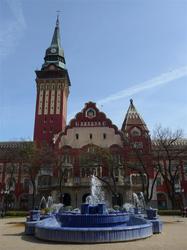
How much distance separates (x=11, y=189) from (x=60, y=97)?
20827mm

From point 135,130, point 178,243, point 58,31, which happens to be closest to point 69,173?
point 135,130

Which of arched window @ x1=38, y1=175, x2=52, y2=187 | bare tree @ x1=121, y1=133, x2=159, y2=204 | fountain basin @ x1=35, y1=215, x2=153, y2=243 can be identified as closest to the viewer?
fountain basin @ x1=35, y1=215, x2=153, y2=243

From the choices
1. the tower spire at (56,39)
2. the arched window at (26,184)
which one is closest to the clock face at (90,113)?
the arched window at (26,184)

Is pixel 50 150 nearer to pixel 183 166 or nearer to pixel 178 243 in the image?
pixel 183 166

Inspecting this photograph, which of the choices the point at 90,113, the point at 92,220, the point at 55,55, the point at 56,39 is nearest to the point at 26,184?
the point at 90,113

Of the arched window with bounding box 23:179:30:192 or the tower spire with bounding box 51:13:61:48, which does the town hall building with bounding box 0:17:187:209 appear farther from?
the tower spire with bounding box 51:13:61:48

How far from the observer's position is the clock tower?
168 feet

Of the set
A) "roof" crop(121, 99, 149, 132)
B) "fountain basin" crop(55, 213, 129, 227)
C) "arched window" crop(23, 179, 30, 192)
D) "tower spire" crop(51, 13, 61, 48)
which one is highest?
"tower spire" crop(51, 13, 61, 48)

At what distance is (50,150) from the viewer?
42531mm

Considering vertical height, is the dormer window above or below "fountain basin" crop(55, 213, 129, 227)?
above

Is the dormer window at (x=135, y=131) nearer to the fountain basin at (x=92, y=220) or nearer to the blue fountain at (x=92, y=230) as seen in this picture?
the blue fountain at (x=92, y=230)

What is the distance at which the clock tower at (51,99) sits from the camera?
51.2 metres

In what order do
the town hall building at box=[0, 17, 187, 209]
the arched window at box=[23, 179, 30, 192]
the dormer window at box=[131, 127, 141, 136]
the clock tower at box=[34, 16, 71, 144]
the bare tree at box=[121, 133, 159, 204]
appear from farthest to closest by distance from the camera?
the clock tower at box=[34, 16, 71, 144] < the dormer window at box=[131, 127, 141, 136] < the arched window at box=[23, 179, 30, 192] < the town hall building at box=[0, 17, 187, 209] < the bare tree at box=[121, 133, 159, 204]

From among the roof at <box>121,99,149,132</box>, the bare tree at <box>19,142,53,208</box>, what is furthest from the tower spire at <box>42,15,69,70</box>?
the bare tree at <box>19,142,53,208</box>
